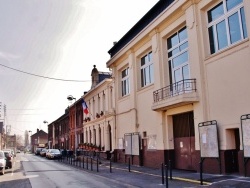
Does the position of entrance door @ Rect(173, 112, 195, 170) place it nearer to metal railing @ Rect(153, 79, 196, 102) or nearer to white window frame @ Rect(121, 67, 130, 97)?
metal railing @ Rect(153, 79, 196, 102)

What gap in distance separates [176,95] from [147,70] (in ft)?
22.5

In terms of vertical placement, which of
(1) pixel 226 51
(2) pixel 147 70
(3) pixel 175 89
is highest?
(2) pixel 147 70

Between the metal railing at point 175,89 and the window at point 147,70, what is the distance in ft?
8.28

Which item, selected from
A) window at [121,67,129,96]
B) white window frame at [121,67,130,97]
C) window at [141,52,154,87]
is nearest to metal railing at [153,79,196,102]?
window at [141,52,154,87]

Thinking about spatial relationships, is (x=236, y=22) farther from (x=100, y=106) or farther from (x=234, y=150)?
(x=100, y=106)

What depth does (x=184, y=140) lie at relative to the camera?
61.8ft

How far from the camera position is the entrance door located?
18.0 metres

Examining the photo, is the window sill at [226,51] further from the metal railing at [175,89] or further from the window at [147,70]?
the window at [147,70]

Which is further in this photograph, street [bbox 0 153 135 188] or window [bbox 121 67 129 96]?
window [bbox 121 67 129 96]

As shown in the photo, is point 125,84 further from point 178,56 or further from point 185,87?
point 185,87

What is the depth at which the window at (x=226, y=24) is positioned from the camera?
46.5 ft

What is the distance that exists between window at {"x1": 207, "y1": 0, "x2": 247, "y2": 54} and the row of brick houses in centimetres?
5

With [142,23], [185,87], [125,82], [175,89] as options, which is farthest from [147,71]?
[185,87]

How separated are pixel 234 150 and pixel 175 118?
19.2ft
